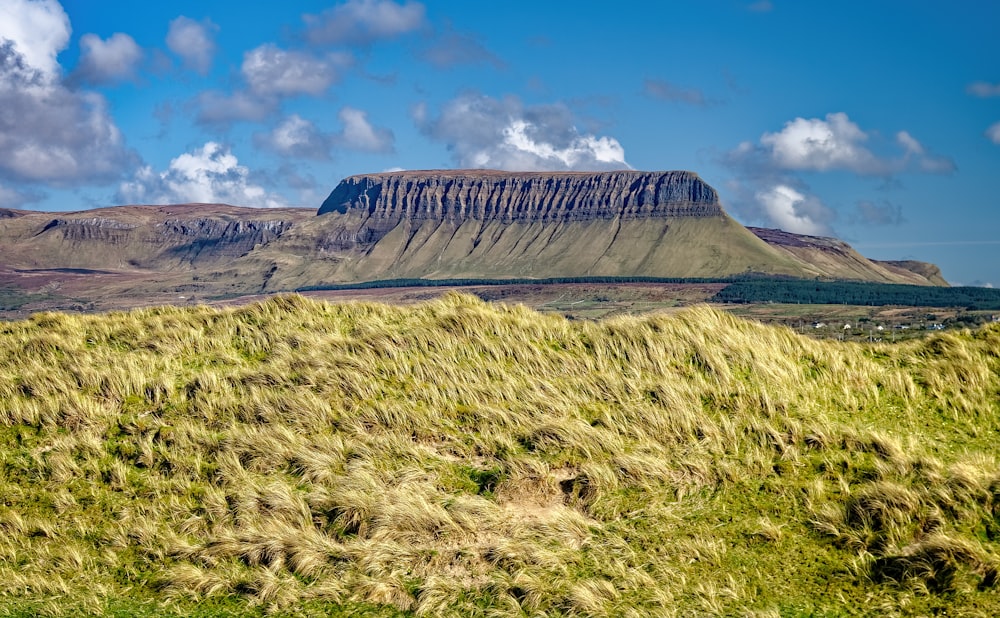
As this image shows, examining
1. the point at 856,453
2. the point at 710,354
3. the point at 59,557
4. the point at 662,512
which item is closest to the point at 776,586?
the point at 662,512

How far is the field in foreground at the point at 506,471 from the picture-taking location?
9.23m

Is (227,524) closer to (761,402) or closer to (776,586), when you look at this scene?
(776,586)

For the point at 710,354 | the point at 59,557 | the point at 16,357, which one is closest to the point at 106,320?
the point at 16,357

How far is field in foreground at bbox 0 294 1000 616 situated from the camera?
9.23 m

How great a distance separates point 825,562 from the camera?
936 cm

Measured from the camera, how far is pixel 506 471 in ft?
37.8

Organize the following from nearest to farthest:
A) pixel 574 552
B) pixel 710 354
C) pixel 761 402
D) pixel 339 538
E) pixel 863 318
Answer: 1. pixel 574 552
2. pixel 339 538
3. pixel 761 402
4. pixel 710 354
5. pixel 863 318

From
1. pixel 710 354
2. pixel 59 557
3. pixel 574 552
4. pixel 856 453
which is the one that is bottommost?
pixel 59 557

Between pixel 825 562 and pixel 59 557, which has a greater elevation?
pixel 825 562

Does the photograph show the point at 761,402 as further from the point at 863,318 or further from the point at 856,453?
the point at 863,318

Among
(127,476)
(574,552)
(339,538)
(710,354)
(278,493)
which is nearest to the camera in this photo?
(574,552)

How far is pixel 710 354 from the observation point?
14617 millimetres

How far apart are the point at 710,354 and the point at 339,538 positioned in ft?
24.5

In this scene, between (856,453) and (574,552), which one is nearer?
(574,552)
